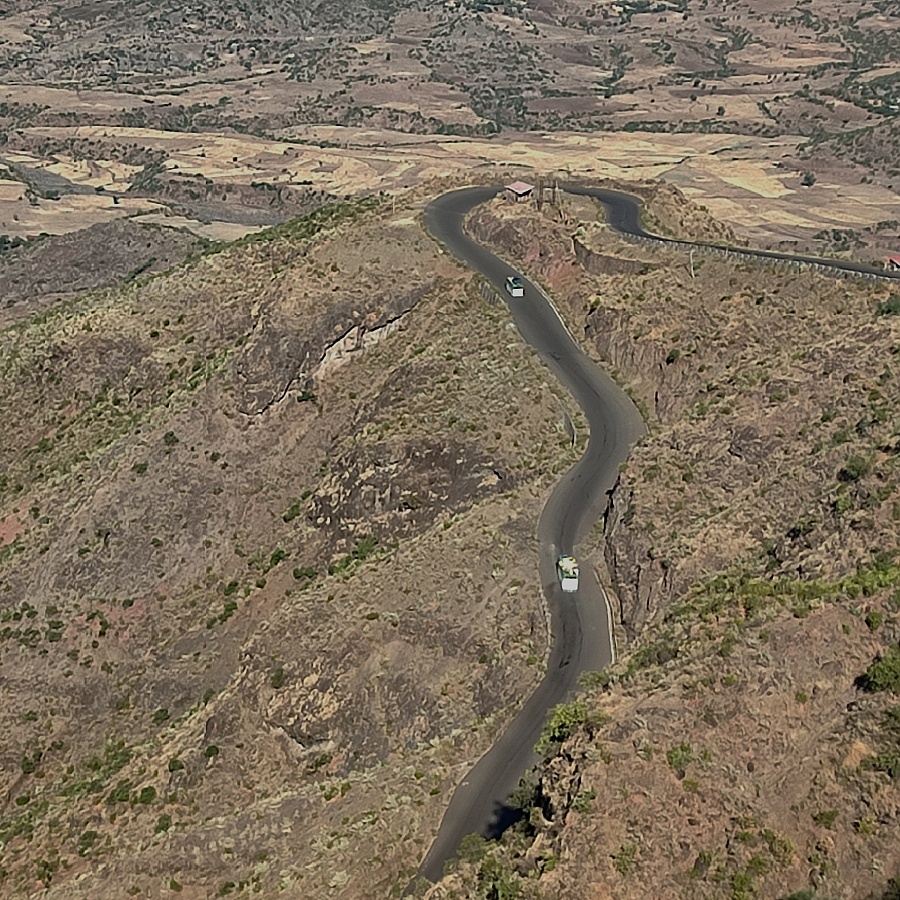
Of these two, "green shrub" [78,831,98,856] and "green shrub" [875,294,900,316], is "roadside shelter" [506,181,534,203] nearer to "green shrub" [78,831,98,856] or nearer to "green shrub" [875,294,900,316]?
"green shrub" [875,294,900,316]

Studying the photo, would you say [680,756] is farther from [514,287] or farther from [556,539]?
[514,287]

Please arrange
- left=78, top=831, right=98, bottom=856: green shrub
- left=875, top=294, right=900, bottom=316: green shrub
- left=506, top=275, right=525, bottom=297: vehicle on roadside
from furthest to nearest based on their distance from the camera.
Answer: left=506, top=275, right=525, bottom=297: vehicle on roadside
left=875, top=294, right=900, bottom=316: green shrub
left=78, top=831, right=98, bottom=856: green shrub

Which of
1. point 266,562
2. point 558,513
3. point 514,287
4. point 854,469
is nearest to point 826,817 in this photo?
point 854,469

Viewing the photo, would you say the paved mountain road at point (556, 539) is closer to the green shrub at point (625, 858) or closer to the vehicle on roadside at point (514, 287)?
the vehicle on roadside at point (514, 287)

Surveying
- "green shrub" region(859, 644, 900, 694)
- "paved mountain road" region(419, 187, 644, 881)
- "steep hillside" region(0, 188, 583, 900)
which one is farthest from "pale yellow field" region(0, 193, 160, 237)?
"green shrub" region(859, 644, 900, 694)

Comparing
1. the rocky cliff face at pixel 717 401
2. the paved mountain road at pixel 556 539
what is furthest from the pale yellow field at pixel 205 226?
the rocky cliff face at pixel 717 401
